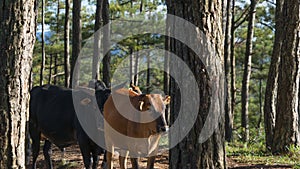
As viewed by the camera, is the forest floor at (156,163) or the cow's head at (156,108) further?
the forest floor at (156,163)

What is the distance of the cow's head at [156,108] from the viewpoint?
6262 millimetres

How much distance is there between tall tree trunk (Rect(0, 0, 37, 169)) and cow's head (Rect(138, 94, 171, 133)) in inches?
87.8

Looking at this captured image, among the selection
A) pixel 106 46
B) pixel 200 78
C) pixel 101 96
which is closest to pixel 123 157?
pixel 101 96

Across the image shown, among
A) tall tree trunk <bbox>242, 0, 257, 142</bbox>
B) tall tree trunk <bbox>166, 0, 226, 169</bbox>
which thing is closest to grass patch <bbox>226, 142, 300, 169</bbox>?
tall tree trunk <bbox>166, 0, 226, 169</bbox>

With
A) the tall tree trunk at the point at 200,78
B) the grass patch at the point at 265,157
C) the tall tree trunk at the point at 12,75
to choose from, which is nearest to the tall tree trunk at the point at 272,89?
the grass patch at the point at 265,157

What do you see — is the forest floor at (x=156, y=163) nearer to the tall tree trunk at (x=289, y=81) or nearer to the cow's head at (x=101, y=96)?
the tall tree trunk at (x=289, y=81)

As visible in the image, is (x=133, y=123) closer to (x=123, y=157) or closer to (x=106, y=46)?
(x=123, y=157)

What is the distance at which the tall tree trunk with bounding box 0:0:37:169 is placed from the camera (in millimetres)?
4457

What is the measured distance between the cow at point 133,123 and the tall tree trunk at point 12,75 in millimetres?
2264

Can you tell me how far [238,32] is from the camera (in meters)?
26.3

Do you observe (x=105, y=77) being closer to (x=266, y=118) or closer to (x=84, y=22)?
(x=266, y=118)

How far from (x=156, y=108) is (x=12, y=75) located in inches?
94.7

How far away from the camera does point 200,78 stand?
448 cm

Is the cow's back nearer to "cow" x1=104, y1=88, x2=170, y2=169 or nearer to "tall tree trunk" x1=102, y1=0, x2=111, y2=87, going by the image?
"cow" x1=104, y1=88, x2=170, y2=169
